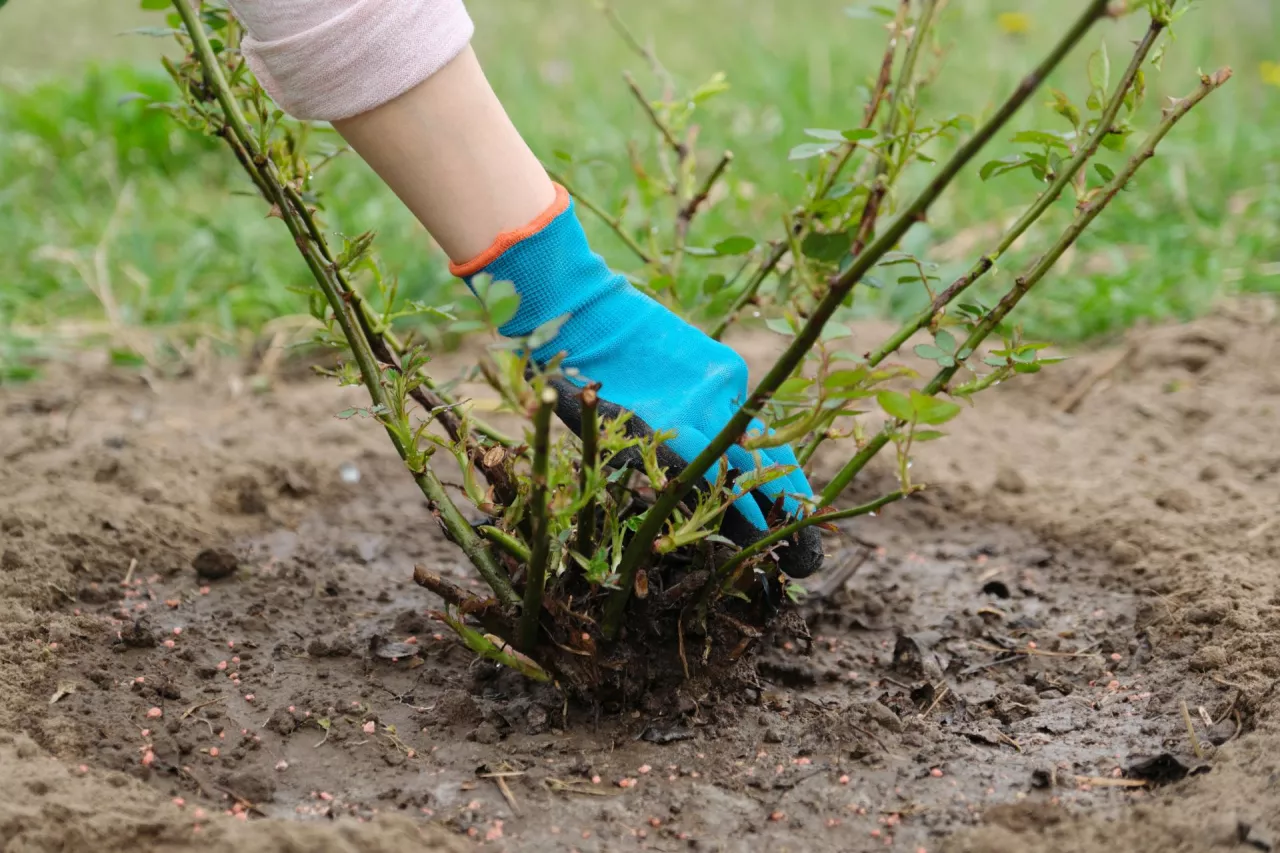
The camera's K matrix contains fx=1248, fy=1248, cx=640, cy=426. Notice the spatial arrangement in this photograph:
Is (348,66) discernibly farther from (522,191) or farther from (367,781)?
(367,781)

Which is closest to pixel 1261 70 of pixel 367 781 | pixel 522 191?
pixel 522 191

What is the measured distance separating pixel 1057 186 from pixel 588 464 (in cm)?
60

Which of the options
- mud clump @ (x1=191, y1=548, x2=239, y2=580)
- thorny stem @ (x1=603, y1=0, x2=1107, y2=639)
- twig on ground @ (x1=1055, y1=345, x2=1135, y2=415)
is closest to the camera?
thorny stem @ (x1=603, y1=0, x2=1107, y2=639)

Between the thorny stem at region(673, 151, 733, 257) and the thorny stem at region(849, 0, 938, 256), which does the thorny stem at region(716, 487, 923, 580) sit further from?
the thorny stem at region(673, 151, 733, 257)

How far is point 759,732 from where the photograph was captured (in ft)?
4.95

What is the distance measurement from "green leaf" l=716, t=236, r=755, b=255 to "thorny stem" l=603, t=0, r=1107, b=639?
1.63 feet

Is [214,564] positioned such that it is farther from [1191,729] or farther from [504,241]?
[1191,729]

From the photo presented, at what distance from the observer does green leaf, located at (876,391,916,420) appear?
3.65ft

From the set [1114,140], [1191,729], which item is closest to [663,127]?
[1114,140]

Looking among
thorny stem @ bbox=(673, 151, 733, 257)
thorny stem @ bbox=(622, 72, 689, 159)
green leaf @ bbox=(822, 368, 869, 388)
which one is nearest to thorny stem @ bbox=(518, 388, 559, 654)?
green leaf @ bbox=(822, 368, 869, 388)

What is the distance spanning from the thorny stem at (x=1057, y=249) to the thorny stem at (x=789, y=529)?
1.6 inches

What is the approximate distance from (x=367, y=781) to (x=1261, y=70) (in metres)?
4.04

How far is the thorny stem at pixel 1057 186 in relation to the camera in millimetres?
1303

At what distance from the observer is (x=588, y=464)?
4.02 ft
